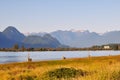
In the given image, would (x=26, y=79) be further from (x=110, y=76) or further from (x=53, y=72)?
(x=110, y=76)

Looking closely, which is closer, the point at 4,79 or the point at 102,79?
the point at 102,79

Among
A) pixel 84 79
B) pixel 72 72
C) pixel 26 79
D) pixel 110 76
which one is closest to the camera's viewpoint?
pixel 84 79

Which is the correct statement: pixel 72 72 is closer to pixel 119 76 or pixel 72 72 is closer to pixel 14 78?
pixel 14 78

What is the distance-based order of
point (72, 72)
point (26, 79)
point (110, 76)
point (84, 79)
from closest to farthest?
point (84, 79) → point (110, 76) → point (26, 79) → point (72, 72)

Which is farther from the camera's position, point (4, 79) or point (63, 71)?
point (63, 71)

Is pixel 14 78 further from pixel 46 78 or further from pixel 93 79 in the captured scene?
pixel 93 79

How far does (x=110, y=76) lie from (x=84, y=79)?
193 cm

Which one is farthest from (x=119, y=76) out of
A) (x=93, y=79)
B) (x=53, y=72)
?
(x=53, y=72)

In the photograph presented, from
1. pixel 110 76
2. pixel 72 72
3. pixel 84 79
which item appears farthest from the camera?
pixel 72 72

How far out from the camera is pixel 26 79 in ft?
80.4

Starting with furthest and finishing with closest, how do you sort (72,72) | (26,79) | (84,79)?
(72,72), (26,79), (84,79)

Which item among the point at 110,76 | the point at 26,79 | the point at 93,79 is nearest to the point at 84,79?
the point at 93,79

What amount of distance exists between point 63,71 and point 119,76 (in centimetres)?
673

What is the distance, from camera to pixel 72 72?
2692cm
